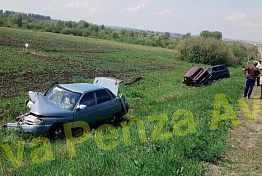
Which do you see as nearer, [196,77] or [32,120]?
[32,120]

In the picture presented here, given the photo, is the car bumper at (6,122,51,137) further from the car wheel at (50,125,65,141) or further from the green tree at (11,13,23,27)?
the green tree at (11,13,23,27)

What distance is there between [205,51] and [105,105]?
45.2 metres

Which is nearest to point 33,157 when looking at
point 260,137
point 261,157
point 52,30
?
point 261,157

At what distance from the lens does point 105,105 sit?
485 inches

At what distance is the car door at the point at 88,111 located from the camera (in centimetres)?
1104

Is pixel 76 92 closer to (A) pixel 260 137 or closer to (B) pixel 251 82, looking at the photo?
(A) pixel 260 137

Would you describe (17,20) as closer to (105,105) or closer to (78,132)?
(105,105)

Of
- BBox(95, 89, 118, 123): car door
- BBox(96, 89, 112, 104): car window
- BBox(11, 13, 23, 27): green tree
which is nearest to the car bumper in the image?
BBox(95, 89, 118, 123): car door

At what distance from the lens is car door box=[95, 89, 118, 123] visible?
1200 cm

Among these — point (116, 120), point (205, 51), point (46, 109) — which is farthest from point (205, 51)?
point (46, 109)

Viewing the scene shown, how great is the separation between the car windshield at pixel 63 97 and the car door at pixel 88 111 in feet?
0.73

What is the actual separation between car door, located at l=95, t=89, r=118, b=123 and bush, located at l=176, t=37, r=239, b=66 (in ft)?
146

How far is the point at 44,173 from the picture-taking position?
688 centimetres

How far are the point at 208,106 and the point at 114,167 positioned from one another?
8349 millimetres
